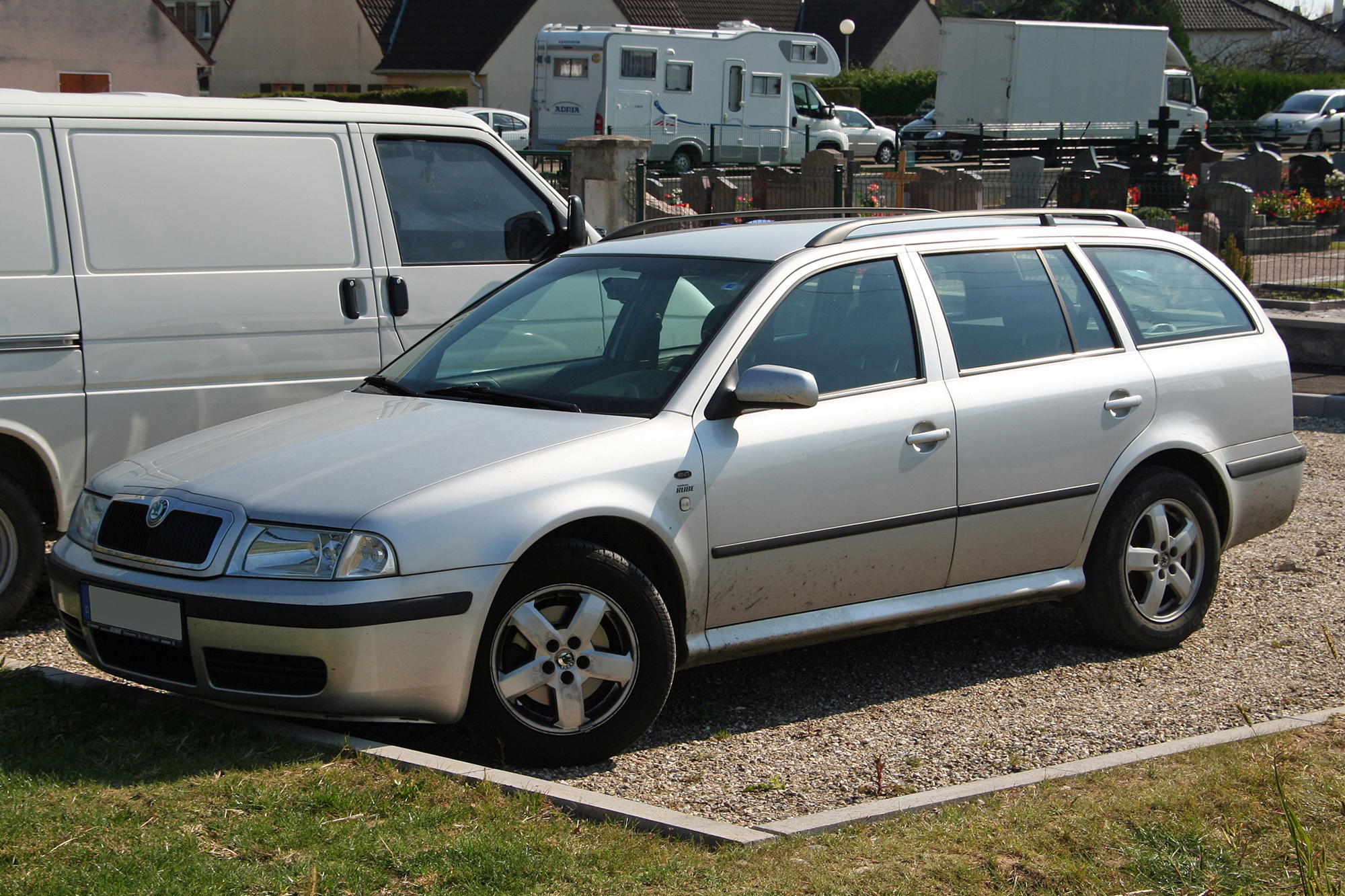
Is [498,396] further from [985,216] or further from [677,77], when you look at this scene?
[677,77]

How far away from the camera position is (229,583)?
417cm

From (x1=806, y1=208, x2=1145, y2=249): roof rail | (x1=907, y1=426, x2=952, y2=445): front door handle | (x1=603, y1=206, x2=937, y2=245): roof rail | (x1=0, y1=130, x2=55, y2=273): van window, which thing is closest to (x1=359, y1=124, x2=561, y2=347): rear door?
(x1=603, y1=206, x2=937, y2=245): roof rail

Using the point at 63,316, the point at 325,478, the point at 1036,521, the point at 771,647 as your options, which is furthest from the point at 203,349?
the point at 1036,521

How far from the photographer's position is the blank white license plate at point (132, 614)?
4254 mm

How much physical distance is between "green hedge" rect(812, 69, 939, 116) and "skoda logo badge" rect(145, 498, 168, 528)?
52.5m

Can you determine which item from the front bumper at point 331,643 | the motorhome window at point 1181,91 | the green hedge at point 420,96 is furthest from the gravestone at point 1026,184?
the green hedge at point 420,96

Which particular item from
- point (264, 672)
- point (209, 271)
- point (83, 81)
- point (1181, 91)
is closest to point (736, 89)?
point (83, 81)

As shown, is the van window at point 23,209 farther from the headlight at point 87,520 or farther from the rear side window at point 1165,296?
the rear side window at point 1165,296

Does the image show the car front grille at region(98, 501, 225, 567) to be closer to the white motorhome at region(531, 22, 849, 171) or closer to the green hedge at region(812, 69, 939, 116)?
the white motorhome at region(531, 22, 849, 171)

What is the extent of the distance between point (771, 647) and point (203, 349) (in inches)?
114

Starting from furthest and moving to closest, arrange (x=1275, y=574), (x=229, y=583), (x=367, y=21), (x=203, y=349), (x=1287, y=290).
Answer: (x=367, y=21) → (x=1287, y=290) → (x=1275, y=574) → (x=203, y=349) → (x=229, y=583)

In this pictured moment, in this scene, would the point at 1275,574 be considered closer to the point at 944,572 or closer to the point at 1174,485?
the point at 1174,485

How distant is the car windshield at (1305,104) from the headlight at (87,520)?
50736 millimetres

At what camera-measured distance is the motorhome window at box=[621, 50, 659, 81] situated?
3173cm
